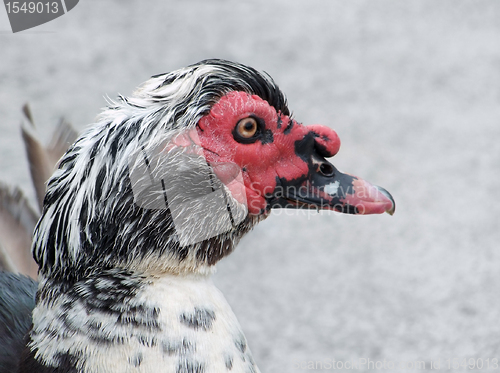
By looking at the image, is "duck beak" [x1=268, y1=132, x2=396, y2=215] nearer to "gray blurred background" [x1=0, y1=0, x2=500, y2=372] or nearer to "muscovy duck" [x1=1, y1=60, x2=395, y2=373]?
"muscovy duck" [x1=1, y1=60, x2=395, y2=373]

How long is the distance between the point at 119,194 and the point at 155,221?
0.13 metres

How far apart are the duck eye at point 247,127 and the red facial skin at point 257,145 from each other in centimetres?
2

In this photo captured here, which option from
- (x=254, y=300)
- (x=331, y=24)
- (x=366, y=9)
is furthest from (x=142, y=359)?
(x=366, y=9)

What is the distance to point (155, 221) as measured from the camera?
64.4 inches

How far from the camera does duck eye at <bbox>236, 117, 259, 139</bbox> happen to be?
67.5 inches

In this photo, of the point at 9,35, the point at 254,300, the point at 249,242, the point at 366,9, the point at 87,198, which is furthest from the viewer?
the point at 366,9

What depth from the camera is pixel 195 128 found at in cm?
167

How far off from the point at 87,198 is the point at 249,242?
258 centimetres

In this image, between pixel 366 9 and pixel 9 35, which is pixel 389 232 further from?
pixel 9 35

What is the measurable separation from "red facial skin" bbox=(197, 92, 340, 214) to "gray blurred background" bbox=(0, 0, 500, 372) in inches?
72.5

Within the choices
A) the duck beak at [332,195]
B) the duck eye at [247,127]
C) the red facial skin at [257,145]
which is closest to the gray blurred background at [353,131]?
the duck beak at [332,195]

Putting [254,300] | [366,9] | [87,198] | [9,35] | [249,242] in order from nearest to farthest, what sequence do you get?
[87,198], [254,300], [249,242], [9,35], [366,9]

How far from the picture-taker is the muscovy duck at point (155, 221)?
161 centimetres

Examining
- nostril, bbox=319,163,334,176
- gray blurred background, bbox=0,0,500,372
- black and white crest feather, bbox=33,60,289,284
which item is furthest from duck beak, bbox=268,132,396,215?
gray blurred background, bbox=0,0,500,372
